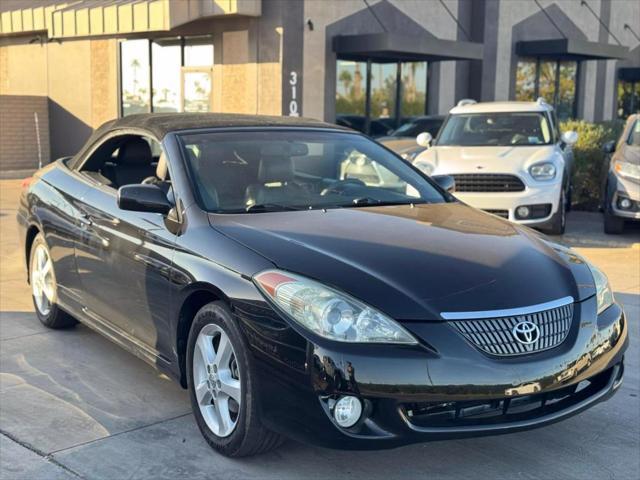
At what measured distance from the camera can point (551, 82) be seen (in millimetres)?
26609

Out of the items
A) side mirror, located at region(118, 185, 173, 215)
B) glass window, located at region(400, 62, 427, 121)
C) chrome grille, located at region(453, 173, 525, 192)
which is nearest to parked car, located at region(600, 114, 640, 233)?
chrome grille, located at region(453, 173, 525, 192)

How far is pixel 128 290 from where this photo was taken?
15.0 ft

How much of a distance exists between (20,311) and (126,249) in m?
2.42

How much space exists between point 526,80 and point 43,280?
72.2 ft

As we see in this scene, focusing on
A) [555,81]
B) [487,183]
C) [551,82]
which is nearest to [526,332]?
[487,183]

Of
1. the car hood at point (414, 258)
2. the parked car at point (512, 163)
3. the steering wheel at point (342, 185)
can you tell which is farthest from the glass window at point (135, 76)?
the car hood at point (414, 258)

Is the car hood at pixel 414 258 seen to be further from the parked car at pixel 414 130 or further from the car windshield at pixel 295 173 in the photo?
the parked car at pixel 414 130

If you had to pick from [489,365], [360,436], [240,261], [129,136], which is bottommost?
[360,436]

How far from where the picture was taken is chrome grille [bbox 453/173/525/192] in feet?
33.0

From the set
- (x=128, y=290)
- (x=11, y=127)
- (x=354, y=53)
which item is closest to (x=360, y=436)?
(x=128, y=290)

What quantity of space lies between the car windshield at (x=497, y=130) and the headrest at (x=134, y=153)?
626cm

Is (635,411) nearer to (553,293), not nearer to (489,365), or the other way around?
(553,293)

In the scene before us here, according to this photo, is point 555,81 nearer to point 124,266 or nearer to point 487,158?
point 487,158

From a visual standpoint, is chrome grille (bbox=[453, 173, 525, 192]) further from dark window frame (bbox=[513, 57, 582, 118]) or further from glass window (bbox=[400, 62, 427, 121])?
dark window frame (bbox=[513, 57, 582, 118])
